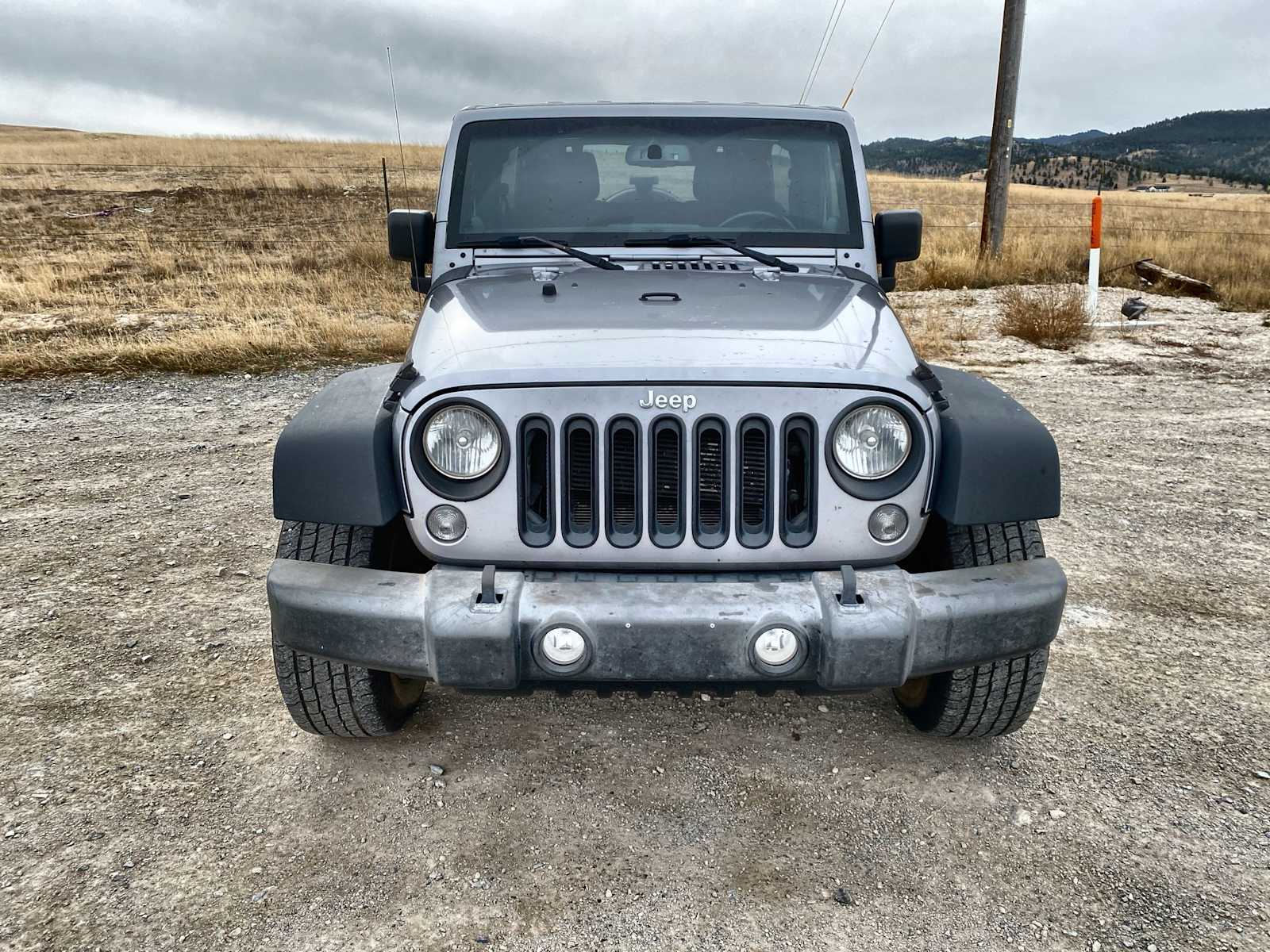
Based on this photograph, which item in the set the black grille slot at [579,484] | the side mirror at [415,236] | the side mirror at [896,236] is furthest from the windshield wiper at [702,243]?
the black grille slot at [579,484]

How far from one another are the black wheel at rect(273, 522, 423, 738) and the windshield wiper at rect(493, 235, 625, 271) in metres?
1.20

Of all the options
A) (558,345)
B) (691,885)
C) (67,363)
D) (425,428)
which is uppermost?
(558,345)

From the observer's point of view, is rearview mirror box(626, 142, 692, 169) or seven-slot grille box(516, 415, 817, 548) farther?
rearview mirror box(626, 142, 692, 169)

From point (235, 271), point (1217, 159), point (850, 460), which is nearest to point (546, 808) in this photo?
point (850, 460)

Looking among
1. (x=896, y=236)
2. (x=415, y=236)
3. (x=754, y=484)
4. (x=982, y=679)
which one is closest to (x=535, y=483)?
(x=754, y=484)

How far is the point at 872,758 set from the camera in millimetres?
2785

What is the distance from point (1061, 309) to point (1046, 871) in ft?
25.9

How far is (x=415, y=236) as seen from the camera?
11.5ft

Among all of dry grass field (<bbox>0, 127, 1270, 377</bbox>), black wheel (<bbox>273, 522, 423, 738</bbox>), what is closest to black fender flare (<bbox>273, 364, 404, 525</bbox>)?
black wheel (<bbox>273, 522, 423, 738</bbox>)

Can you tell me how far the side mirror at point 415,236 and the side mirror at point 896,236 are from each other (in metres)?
1.66

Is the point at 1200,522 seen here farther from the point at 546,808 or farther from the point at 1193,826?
the point at 546,808

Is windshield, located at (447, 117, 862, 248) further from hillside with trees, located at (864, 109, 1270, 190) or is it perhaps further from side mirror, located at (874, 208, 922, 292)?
hillside with trees, located at (864, 109, 1270, 190)

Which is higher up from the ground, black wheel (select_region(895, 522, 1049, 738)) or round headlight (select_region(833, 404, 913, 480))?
round headlight (select_region(833, 404, 913, 480))

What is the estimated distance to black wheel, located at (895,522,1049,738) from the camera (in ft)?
8.04
